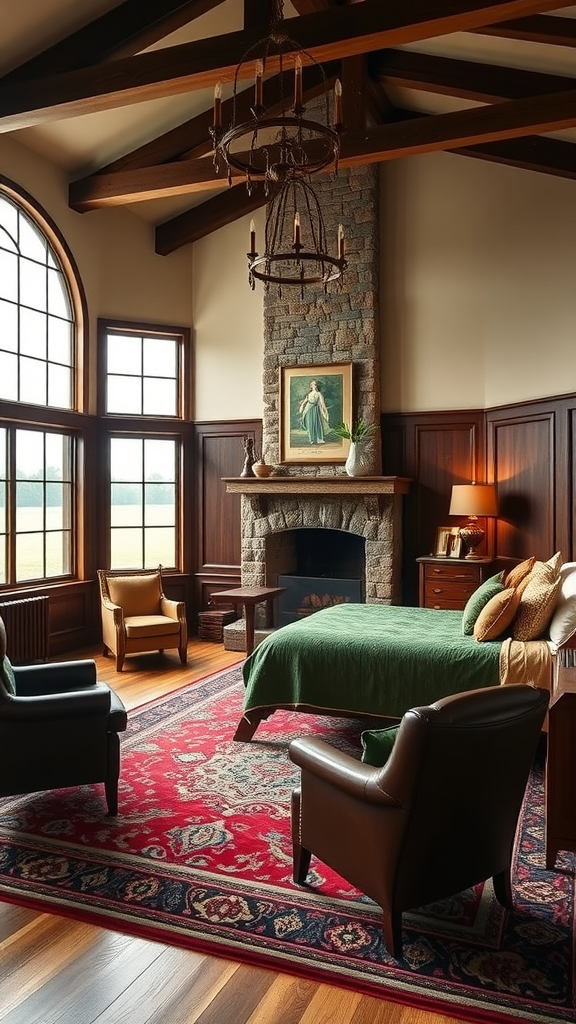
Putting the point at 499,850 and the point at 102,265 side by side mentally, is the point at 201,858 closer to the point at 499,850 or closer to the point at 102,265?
the point at 499,850

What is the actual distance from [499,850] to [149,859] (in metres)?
1.41

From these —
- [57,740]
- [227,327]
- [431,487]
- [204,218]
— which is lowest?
[57,740]

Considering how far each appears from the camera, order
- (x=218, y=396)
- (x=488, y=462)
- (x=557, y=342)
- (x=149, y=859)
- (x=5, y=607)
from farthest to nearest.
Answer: (x=218, y=396)
(x=488, y=462)
(x=557, y=342)
(x=5, y=607)
(x=149, y=859)

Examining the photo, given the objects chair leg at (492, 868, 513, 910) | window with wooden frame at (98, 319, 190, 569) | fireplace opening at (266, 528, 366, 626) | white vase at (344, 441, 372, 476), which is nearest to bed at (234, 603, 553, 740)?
chair leg at (492, 868, 513, 910)

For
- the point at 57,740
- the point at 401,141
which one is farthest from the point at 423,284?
the point at 57,740

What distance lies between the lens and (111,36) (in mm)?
5605

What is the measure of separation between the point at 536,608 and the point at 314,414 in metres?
4.17

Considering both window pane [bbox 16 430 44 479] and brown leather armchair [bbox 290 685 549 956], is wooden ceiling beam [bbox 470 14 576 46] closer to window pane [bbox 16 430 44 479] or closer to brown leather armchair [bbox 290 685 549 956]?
brown leather armchair [bbox 290 685 549 956]

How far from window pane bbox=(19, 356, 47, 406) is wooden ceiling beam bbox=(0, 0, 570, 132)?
2092mm

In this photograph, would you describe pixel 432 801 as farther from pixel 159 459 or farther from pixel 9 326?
pixel 159 459

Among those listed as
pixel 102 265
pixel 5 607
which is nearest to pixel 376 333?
pixel 102 265

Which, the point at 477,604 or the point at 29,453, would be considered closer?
the point at 477,604

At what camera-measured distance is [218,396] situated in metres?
8.53

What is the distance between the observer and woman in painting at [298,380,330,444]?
7.77m
